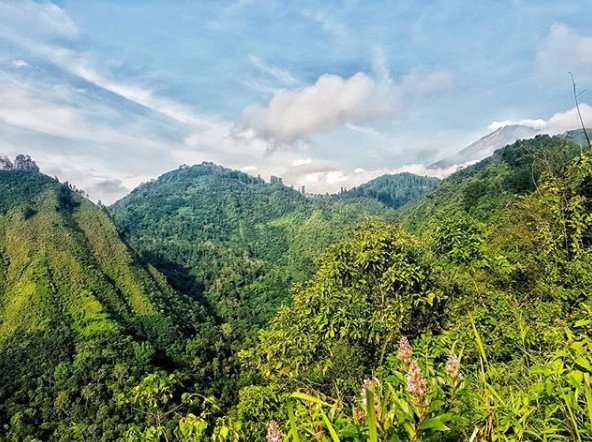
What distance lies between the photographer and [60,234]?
11944cm

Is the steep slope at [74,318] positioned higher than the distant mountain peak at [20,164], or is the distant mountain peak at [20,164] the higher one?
the distant mountain peak at [20,164]

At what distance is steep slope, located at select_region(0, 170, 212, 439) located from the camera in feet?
214

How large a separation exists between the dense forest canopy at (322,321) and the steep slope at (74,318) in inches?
15.8

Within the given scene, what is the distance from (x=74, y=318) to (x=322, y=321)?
9546 centimetres

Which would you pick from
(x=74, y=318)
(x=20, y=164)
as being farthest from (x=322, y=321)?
(x=20, y=164)

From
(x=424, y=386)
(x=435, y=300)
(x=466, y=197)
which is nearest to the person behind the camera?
(x=424, y=386)

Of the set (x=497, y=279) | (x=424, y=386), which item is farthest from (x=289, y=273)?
(x=424, y=386)

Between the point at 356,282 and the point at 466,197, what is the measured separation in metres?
68.6

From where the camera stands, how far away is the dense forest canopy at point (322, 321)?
82.7 inches

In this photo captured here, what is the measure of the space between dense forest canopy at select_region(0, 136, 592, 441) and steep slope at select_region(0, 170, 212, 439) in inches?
15.8

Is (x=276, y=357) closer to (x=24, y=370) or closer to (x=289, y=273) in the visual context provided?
(x=24, y=370)

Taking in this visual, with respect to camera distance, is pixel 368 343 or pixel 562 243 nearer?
pixel 368 343

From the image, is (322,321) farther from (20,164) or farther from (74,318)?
(20,164)

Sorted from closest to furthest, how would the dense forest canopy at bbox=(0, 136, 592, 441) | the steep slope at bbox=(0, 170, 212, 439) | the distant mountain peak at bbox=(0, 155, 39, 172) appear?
the dense forest canopy at bbox=(0, 136, 592, 441), the steep slope at bbox=(0, 170, 212, 439), the distant mountain peak at bbox=(0, 155, 39, 172)
